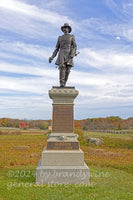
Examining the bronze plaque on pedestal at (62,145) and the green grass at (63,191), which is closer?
the green grass at (63,191)

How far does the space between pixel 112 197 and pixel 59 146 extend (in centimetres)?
235

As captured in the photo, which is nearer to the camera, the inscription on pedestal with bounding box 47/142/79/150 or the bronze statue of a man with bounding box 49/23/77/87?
the inscription on pedestal with bounding box 47/142/79/150

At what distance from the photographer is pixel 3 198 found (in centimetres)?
468

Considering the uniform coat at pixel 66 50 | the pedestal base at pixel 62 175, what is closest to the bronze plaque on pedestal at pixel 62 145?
the pedestal base at pixel 62 175

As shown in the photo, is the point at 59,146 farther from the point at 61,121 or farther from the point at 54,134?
the point at 61,121

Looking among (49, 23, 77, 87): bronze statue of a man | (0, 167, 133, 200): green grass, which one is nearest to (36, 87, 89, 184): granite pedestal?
(0, 167, 133, 200): green grass

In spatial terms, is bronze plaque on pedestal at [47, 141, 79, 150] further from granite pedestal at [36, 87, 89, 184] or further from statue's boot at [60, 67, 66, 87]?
statue's boot at [60, 67, 66, 87]

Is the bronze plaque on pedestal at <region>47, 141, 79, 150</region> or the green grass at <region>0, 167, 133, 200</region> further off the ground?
the bronze plaque on pedestal at <region>47, 141, 79, 150</region>

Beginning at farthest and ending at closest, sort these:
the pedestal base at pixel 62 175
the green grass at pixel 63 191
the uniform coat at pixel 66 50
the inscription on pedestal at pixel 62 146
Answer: the uniform coat at pixel 66 50
the inscription on pedestal at pixel 62 146
the pedestal base at pixel 62 175
the green grass at pixel 63 191

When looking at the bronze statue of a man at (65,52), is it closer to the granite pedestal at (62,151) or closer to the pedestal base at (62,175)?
the granite pedestal at (62,151)

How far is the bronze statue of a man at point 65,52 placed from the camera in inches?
284

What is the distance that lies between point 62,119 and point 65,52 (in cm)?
270

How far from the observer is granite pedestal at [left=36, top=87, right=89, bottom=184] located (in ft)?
18.8

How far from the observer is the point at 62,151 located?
6.16 meters
